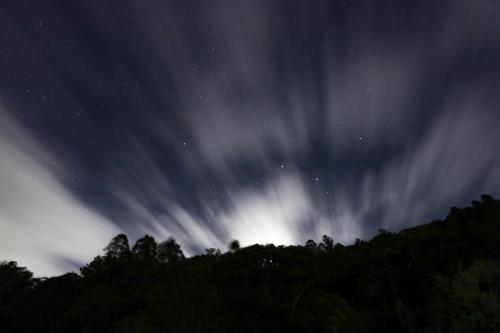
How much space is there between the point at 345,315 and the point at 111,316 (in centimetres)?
3464

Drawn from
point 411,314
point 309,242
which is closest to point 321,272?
point 411,314

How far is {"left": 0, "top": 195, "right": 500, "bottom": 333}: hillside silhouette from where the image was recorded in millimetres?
33275

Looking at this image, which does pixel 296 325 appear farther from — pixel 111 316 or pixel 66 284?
pixel 66 284

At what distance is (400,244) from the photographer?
156ft

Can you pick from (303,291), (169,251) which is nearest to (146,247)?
(169,251)

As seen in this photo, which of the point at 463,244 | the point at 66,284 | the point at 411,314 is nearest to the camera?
the point at 411,314

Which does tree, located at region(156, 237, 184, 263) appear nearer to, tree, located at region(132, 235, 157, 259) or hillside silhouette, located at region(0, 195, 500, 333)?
tree, located at region(132, 235, 157, 259)

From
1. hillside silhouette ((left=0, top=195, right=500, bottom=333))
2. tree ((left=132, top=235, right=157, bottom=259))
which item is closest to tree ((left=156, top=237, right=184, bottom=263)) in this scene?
tree ((left=132, top=235, right=157, bottom=259))

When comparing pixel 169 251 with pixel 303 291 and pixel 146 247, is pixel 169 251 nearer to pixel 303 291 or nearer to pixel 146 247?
pixel 146 247

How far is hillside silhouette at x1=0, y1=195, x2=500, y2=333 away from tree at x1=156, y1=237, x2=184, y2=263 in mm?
A: 38200

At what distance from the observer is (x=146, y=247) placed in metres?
103

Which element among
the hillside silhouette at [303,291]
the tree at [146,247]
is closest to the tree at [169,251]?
the tree at [146,247]

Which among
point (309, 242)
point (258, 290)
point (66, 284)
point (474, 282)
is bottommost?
point (474, 282)

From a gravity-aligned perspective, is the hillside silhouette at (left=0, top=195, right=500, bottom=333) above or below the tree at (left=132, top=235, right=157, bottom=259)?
below
